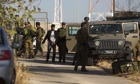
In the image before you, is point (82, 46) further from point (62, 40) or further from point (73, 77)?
point (62, 40)

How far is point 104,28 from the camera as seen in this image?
56.4 feet

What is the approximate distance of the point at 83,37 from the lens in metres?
14.6

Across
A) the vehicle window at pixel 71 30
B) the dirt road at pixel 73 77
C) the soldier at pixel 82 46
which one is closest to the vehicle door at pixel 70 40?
the vehicle window at pixel 71 30

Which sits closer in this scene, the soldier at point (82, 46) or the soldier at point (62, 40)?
the soldier at point (82, 46)

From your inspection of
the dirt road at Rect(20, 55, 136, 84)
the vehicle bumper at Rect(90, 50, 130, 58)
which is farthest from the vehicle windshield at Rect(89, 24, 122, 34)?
the dirt road at Rect(20, 55, 136, 84)

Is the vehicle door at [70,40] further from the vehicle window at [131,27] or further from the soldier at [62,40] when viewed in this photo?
the vehicle window at [131,27]

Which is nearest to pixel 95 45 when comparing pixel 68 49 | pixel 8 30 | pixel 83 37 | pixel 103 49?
pixel 103 49

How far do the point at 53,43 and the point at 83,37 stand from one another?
4.28 metres

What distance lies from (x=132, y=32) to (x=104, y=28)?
154 centimetres

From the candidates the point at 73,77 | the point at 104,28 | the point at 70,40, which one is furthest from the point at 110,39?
the point at 73,77

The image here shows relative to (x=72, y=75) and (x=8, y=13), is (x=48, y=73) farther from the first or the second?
(x=8, y=13)

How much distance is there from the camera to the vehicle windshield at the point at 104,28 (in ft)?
55.9

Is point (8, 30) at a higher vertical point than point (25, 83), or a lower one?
higher

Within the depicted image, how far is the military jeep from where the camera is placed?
1583 centimetres
